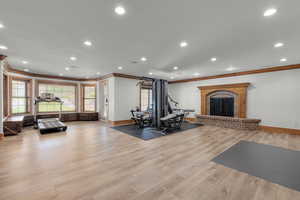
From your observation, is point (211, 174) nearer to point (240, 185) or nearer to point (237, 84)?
point (240, 185)

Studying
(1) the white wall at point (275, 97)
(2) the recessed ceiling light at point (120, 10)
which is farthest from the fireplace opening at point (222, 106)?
(2) the recessed ceiling light at point (120, 10)

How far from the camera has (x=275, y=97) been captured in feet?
17.5

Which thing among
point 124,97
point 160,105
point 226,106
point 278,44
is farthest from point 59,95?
point 278,44

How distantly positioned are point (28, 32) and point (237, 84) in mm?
8122

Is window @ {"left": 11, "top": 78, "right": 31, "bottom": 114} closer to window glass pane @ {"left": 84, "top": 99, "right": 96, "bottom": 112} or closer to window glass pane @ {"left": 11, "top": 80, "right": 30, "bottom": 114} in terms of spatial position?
window glass pane @ {"left": 11, "top": 80, "right": 30, "bottom": 114}

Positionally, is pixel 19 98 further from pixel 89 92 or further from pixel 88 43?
pixel 88 43

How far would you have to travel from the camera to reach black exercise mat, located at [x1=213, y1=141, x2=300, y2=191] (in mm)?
2143

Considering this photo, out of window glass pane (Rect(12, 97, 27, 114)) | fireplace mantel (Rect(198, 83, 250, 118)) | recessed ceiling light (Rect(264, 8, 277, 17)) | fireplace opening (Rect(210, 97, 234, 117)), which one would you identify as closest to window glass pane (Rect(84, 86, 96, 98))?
window glass pane (Rect(12, 97, 27, 114))

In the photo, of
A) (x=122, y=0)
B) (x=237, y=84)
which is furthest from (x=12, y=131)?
(x=237, y=84)

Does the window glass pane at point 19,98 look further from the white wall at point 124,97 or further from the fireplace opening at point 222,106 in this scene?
the fireplace opening at point 222,106

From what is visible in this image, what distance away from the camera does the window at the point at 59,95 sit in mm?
7273

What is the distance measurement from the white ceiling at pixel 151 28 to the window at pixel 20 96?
322 centimetres

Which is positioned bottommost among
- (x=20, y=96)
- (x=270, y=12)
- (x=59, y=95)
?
(x=20, y=96)

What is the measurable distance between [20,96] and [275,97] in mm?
12420
